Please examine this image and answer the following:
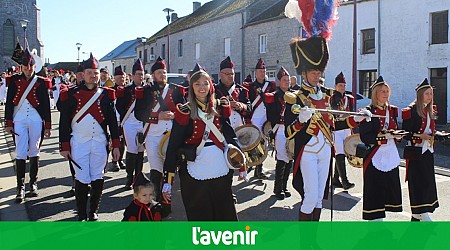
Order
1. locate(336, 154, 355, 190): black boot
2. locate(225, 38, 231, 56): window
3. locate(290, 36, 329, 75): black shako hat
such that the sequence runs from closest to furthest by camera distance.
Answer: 1. locate(290, 36, 329, 75): black shako hat
2. locate(336, 154, 355, 190): black boot
3. locate(225, 38, 231, 56): window

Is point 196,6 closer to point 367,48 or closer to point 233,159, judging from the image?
point 367,48

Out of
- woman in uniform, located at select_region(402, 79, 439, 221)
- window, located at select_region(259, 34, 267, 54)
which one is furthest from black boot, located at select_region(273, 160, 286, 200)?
window, located at select_region(259, 34, 267, 54)

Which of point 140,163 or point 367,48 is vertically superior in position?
point 367,48

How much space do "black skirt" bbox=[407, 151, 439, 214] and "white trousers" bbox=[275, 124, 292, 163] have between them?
2249 millimetres

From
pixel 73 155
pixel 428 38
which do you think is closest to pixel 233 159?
pixel 73 155

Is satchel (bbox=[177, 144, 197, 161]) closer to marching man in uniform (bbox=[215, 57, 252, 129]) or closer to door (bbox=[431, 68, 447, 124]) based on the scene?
marching man in uniform (bbox=[215, 57, 252, 129])

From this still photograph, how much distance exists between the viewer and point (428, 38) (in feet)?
67.3

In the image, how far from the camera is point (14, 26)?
57969 millimetres

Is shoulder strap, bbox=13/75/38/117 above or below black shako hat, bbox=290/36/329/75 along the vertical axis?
below

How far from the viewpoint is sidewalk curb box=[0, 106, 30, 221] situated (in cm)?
643

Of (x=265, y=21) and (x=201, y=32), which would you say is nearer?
(x=265, y=21)

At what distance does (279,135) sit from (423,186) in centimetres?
257

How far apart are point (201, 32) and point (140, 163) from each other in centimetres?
3298
